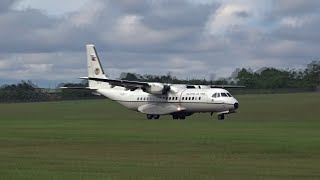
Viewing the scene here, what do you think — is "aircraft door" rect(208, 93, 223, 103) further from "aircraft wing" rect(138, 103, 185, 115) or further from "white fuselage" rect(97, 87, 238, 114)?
"aircraft wing" rect(138, 103, 185, 115)

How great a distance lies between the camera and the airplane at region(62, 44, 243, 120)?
64375mm

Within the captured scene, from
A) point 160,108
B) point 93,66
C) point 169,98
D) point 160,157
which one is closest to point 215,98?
point 169,98

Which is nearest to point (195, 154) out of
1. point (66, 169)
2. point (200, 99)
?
point (66, 169)

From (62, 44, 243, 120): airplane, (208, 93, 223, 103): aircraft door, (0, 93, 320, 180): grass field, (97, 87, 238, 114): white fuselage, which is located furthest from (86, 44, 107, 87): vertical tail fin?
(0, 93, 320, 180): grass field

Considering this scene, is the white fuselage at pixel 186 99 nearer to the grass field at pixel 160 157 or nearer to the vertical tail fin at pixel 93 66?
the vertical tail fin at pixel 93 66

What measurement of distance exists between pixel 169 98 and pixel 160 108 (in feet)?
4.06

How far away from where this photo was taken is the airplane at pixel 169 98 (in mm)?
64375

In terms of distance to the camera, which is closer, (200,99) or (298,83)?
(200,99)

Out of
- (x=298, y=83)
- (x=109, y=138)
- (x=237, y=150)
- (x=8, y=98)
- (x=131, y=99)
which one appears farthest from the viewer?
(x=298, y=83)

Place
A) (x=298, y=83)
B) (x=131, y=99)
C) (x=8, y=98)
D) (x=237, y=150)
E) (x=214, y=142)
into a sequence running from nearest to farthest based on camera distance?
1. (x=237, y=150)
2. (x=214, y=142)
3. (x=131, y=99)
4. (x=8, y=98)
5. (x=298, y=83)

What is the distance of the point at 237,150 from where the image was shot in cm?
2633

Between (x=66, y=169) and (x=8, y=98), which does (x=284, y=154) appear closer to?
(x=66, y=169)

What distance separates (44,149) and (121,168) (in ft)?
23.6

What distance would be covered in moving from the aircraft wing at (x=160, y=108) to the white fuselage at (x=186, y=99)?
18cm
